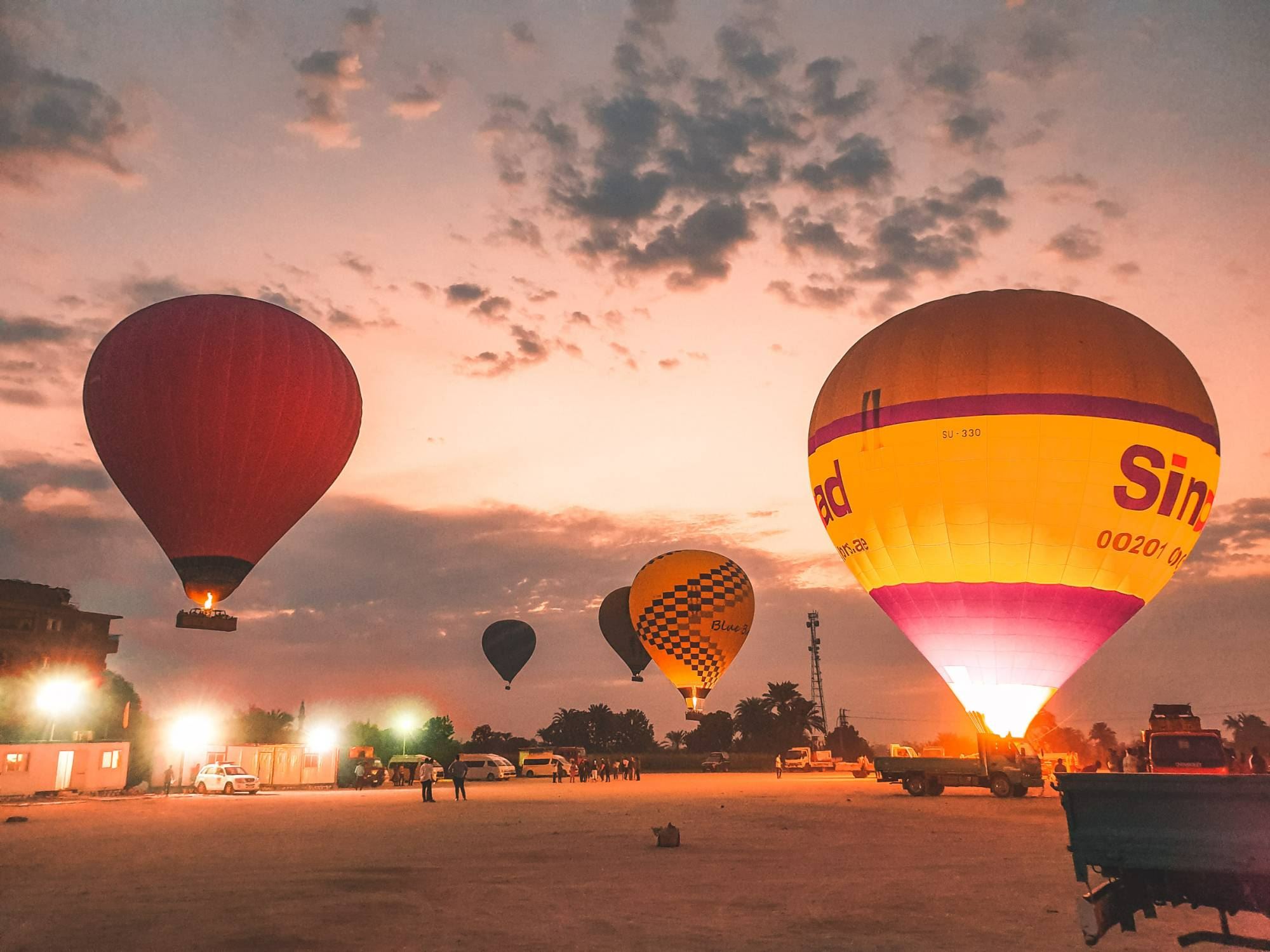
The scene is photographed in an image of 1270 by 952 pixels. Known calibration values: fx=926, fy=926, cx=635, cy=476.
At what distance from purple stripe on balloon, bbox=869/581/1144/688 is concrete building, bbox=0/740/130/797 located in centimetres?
3284

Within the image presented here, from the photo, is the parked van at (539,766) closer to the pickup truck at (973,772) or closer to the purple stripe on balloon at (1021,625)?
the pickup truck at (973,772)

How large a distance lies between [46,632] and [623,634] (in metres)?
47.8

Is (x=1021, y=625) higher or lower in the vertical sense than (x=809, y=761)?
higher

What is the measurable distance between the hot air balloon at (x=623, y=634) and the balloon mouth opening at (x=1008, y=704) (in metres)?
40.0

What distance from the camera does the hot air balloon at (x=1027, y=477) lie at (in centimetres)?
2155

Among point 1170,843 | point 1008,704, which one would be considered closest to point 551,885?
point 1170,843

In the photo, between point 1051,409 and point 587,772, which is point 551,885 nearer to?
point 1051,409

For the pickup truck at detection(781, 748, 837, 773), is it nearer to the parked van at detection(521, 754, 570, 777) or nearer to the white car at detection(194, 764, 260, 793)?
the parked van at detection(521, 754, 570, 777)

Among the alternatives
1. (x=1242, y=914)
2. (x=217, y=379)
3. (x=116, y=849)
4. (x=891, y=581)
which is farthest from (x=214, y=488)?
(x=1242, y=914)

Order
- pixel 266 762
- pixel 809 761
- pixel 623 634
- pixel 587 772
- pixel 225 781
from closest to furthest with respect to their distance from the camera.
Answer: pixel 225 781 → pixel 266 762 → pixel 587 772 → pixel 623 634 → pixel 809 761

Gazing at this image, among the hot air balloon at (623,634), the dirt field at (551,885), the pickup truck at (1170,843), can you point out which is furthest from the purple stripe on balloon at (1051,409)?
the hot air balloon at (623,634)

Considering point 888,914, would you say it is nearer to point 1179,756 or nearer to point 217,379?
point 1179,756

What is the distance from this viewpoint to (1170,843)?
6613 millimetres

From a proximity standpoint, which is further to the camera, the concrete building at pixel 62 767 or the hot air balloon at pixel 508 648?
the hot air balloon at pixel 508 648
